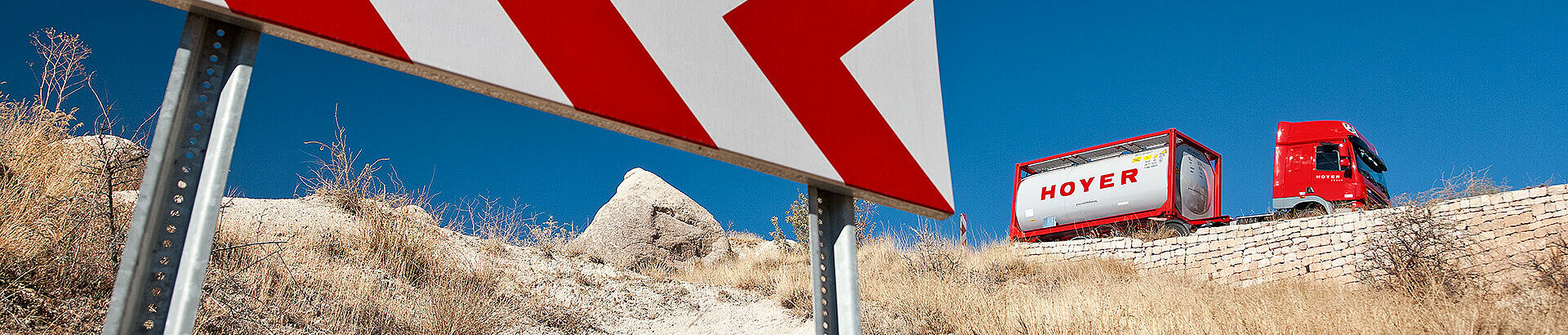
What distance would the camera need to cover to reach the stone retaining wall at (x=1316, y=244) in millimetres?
12047

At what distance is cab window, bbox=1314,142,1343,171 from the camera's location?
17281mm

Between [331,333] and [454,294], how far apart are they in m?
1.18

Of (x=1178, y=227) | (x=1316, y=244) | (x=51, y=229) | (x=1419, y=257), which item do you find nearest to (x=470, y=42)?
(x=51, y=229)

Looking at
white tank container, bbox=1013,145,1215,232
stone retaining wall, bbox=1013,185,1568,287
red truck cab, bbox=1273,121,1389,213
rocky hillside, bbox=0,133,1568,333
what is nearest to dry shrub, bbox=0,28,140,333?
rocky hillside, bbox=0,133,1568,333

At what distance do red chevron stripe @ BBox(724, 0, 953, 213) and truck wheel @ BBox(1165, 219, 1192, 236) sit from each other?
56.3 feet

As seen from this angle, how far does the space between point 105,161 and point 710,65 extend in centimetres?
403

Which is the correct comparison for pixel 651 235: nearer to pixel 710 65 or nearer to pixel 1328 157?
pixel 710 65

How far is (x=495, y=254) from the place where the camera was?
7.77m

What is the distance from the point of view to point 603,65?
1.33 m

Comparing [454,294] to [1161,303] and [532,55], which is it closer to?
[532,55]

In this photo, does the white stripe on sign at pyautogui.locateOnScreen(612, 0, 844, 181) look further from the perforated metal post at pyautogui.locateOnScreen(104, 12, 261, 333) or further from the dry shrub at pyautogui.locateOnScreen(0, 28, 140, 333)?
the dry shrub at pyautogui.locateOnScreen(0, 28, 140, 333)

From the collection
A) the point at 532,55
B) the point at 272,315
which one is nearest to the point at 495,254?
the point at 272,315

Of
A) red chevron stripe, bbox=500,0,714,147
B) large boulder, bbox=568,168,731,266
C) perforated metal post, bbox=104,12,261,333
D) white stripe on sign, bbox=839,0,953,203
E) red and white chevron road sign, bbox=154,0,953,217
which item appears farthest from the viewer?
large boulder, bbox=568,168,731,266

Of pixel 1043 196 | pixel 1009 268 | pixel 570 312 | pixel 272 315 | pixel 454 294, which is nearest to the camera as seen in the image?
pixel 272 315
